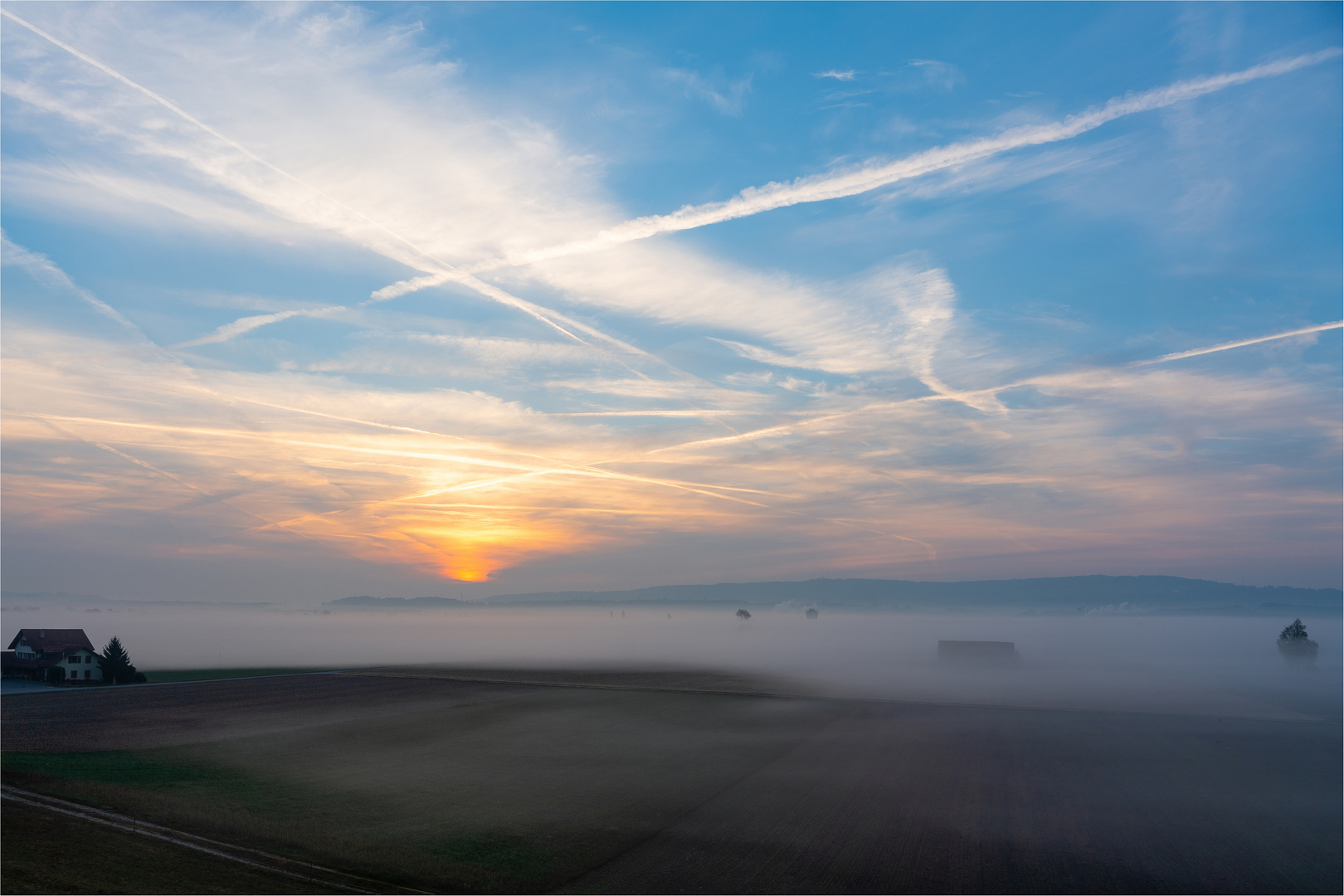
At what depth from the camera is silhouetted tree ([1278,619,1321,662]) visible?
540 feet

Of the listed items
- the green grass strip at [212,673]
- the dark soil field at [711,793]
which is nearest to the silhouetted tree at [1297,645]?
the dark soil field at [711,793]

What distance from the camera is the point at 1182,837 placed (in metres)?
29.3

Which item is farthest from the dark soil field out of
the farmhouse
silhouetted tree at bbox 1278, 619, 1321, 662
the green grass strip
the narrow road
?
silhouetted tree at bbox 1278, 619, 1321, 662

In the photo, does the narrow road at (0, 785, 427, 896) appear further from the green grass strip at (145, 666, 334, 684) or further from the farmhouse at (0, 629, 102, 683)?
the green grass strip at (145, 666, 334, 684)

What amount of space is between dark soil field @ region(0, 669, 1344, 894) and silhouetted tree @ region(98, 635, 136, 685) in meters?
20.1

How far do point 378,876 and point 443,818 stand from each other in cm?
669

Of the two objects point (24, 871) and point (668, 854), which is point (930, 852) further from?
point (24, 871)

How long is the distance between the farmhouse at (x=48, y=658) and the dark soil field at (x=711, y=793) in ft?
68.7

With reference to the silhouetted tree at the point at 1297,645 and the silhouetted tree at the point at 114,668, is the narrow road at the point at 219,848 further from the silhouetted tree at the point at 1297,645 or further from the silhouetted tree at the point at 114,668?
the silhouetted tree at the point at 1297,645

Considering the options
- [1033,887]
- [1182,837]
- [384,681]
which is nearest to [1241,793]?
[1182,837]

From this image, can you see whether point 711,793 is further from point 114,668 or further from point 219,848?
point 114,668

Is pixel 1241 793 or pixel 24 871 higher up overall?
pixel 24 871

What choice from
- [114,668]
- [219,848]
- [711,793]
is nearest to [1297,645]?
[711,793]

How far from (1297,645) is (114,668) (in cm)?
23349
